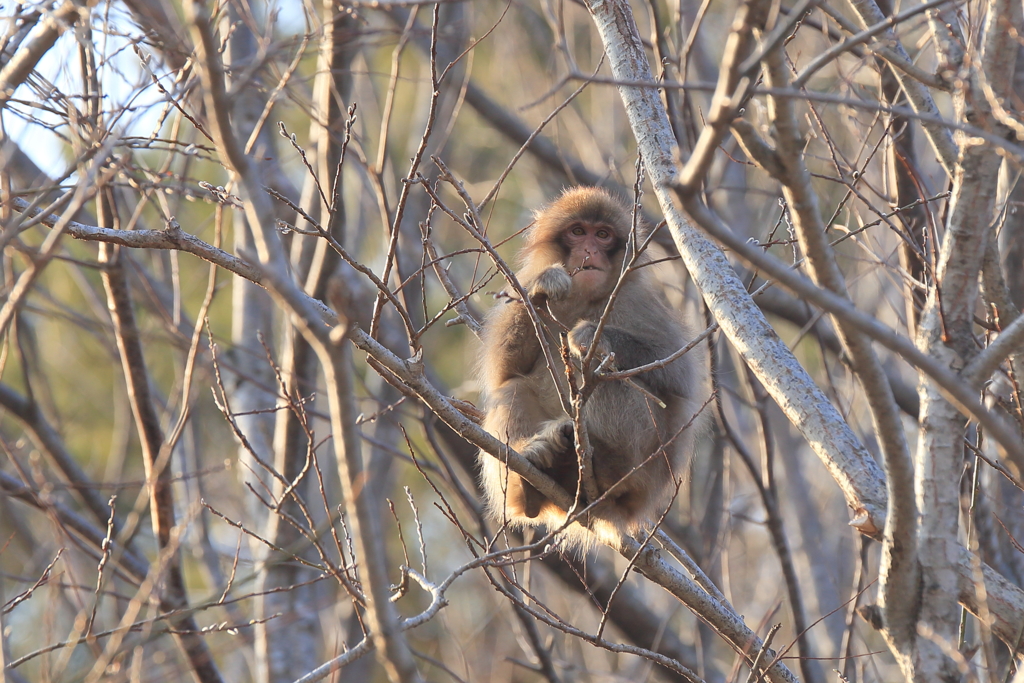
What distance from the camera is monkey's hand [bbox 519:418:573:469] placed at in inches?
172

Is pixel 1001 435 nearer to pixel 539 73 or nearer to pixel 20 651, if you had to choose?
pixel 539 73

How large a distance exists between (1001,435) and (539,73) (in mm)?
10090

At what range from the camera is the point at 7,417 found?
11938 mm

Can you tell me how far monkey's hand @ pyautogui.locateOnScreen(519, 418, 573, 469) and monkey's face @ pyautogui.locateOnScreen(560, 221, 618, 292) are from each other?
3.05ft

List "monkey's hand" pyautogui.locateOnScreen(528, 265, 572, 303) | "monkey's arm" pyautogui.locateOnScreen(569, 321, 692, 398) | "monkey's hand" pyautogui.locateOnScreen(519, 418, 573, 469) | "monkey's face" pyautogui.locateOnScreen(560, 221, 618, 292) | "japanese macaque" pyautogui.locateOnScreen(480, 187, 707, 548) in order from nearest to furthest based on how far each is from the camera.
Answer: "monkey's hand" pyautogui.locateOnScreen(519, 418, 573, 469) → "japanese macaque" pyautogui.locateOnScreen(480, 187, 707, 548) → "monkey's hand" pyautogui.locateOnScreen(528, 265, 572, 303) → "monkey's arm" pyautogui.locateOnScreen(569, 321, 692, 398) → "monkey's face" pyautogui.locateOnScreen(560, 221, 618, 292)

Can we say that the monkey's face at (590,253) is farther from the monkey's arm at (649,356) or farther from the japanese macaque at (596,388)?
the monkey's arm at (649,356)

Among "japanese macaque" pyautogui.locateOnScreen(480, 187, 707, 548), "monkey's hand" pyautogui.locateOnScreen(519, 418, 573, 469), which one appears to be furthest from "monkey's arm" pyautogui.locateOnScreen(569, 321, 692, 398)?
"monkey's hand" pyautogui.locateOnScreen(519, 418, 573, 469)

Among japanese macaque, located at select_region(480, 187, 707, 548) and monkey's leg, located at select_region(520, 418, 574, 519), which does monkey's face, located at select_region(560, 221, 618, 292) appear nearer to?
japanese macaque, located at select_region(480, 187, 707, 548)

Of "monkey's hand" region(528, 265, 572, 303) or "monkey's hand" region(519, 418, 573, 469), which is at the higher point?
"monkey's hand" region(528, 265, 572, 303)

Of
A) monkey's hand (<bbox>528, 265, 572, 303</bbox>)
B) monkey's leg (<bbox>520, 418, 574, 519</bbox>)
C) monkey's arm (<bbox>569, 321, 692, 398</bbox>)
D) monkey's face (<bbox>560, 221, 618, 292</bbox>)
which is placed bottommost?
monkey's leg (<bbox>520, 418, 574, 519</bbox>)

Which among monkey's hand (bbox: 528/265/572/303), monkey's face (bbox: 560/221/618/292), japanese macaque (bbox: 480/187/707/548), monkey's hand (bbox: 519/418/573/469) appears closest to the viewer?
monkey's hand (bbox: 519/418/573/469)

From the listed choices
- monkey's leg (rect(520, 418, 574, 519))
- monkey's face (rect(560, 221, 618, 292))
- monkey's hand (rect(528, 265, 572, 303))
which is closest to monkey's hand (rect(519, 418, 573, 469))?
monkey's leg (rect(520, 418, 574, 519))

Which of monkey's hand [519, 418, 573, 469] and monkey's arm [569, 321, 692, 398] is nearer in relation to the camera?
monkey's hand [519, 418, 573, 469]

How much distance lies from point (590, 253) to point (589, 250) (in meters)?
0.03
